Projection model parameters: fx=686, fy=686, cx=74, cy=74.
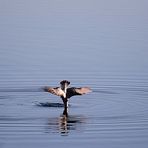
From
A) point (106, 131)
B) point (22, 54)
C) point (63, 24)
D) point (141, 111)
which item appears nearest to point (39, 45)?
point (22, 54)

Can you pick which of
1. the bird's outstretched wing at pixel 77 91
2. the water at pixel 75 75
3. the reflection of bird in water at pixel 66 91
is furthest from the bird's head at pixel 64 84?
the water at pixel 75 75

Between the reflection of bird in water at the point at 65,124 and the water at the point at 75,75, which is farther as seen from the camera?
the reflection of bird in water at the point at 65,124

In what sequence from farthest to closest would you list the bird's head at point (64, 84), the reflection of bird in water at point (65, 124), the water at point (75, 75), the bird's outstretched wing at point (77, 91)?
the bird's outstretched wing at point (77, 91) → the bird's head at point (64, 84) → the reflection of bird in water at point (65, 124) → the water at point (75, 75)

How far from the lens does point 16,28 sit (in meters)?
33.4

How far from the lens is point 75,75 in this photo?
2322 cm

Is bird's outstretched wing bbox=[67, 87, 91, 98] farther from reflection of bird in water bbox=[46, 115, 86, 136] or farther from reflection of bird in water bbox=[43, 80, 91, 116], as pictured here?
reflection of bird in water bbox=[46, 115, 86, 136]

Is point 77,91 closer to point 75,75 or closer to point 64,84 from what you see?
point 64,84

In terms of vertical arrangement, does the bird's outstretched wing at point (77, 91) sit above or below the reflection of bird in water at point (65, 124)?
above

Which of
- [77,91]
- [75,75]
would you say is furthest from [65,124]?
[75,75]

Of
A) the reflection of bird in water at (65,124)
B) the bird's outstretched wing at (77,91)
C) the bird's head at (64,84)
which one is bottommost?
the reflection of bird in water at (65,124)

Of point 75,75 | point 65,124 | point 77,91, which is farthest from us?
point 75,75

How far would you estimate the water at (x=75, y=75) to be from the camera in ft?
51.0

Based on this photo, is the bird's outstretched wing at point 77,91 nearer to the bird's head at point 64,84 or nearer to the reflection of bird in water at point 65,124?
the bird's head at point 64,84

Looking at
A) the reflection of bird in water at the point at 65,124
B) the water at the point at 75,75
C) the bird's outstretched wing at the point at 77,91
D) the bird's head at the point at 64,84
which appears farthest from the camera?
the bird's outstretched wing at the point at 77,91
